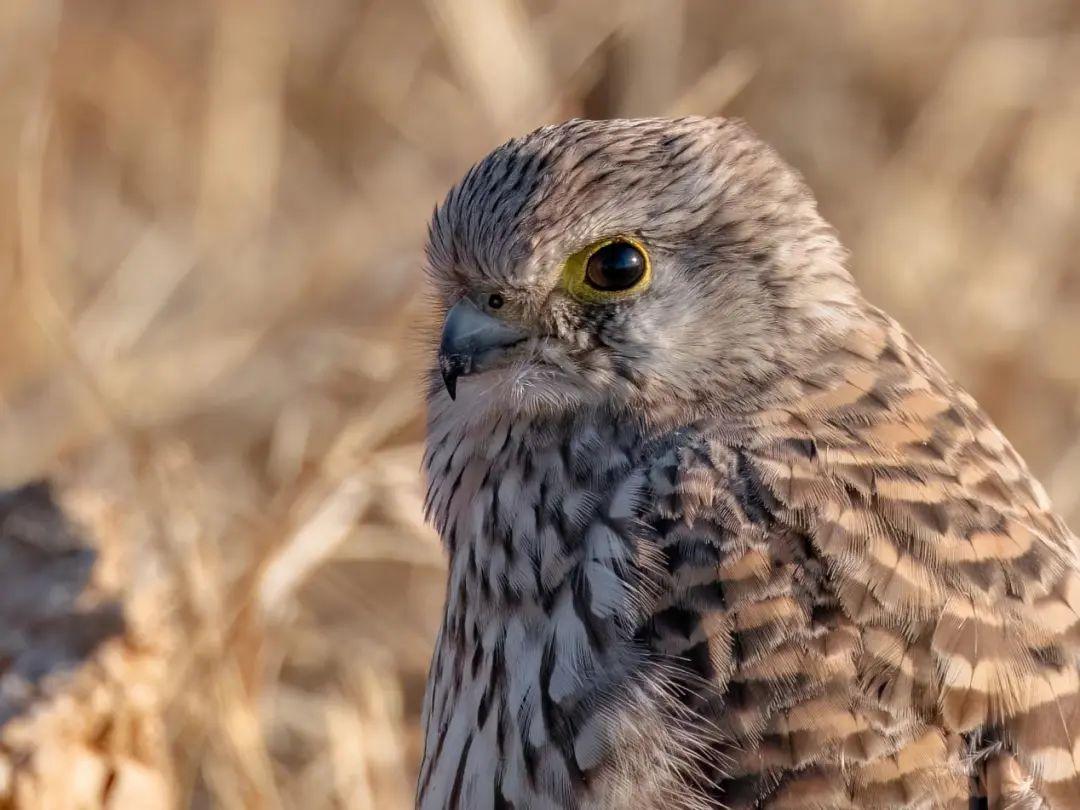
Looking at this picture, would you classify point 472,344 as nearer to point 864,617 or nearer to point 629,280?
point 629,280

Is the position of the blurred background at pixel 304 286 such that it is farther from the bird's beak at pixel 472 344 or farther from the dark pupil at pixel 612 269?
the dark pupil at pixel 612 269

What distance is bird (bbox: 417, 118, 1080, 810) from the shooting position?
2.44 m

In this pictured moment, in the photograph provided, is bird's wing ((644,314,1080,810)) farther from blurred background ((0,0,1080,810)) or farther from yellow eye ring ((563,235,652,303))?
blurred background ((0,0,1080,810))

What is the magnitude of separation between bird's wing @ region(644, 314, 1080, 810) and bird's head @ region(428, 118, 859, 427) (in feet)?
0.53

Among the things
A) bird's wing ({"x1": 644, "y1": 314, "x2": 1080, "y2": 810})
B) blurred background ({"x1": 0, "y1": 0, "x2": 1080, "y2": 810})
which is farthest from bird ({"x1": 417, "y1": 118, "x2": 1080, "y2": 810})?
blurred background ({"x1": 0, "y1": 0, "x2": 1080, "y2": 810})

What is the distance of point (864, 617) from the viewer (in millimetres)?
2469

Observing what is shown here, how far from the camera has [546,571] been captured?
8.93 ft

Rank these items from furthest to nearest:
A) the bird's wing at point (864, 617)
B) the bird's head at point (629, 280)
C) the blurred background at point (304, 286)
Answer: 1. the blurred background at point (304, 286)
2. the bird's head at point (629, 280)
3. the bird's wing at point (864, 617)

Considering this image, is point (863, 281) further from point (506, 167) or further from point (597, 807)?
point (597, 807)

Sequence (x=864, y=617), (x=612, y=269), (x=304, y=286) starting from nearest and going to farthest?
1. (x=864, y=617)
2. (x=612, y=269)
3. (x=304, y=286)

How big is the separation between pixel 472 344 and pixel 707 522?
54 cm

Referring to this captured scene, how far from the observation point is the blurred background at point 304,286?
326 centimetres

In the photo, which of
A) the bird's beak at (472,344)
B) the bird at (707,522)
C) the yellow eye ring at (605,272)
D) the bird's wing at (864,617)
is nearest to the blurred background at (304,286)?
the bird at (707,522)

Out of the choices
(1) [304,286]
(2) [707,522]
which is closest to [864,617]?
(2) [707,522]
